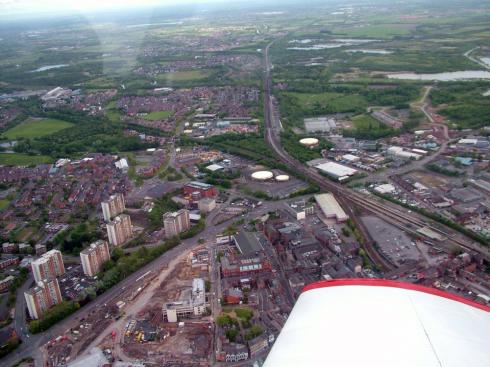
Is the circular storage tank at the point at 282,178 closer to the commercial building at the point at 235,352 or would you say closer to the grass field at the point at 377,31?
the commercial building at the point at 235,352

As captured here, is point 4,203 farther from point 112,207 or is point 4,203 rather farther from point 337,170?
point 337,170

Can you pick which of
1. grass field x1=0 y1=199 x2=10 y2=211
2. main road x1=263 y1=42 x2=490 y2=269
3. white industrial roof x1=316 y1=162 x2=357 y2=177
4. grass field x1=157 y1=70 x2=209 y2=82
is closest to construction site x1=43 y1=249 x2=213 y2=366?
main road x1=263 y1=42 x2=490 y2=269

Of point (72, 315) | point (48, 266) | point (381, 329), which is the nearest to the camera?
point (381, 329)

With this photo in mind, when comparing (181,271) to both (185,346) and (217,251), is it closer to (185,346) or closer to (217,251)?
(217,251)

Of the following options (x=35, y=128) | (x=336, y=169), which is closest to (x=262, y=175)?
(x=336, y=169)

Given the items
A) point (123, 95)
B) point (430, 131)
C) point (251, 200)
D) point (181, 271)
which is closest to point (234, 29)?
point (123, 95)

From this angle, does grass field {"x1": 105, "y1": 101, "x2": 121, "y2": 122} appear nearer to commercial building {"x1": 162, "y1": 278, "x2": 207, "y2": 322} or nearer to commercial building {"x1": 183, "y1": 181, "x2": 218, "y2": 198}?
commercial building {"x1": 183, "y1": 181, "x2": 218, "y2": 198}
